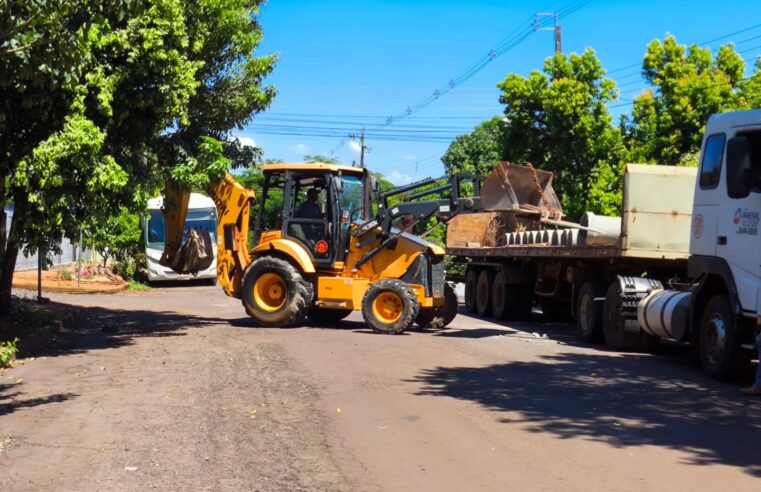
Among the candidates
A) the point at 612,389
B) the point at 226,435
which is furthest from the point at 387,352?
the point at 226,435

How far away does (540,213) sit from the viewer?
17.4 metres

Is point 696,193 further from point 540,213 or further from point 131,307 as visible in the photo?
point 131,307

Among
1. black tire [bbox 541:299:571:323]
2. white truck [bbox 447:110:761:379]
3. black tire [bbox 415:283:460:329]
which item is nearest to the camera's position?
white truck [bbox 447:110:761:379]

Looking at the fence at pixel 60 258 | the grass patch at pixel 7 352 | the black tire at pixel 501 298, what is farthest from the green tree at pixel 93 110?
the fence at pixel 60 258

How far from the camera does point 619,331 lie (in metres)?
13.9

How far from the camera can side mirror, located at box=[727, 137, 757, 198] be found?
1007cm

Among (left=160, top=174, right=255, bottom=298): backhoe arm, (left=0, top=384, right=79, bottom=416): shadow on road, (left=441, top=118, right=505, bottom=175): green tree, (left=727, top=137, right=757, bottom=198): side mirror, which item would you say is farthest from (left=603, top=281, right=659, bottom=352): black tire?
(left=441, top=118, right=505, bottom=175): green tree

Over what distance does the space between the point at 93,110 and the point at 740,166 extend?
808cm

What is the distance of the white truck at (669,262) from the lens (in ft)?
33.7

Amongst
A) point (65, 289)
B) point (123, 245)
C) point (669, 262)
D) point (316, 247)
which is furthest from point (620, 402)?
point (123, 245)

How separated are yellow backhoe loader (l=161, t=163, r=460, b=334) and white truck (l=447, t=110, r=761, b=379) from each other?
98.2 inches

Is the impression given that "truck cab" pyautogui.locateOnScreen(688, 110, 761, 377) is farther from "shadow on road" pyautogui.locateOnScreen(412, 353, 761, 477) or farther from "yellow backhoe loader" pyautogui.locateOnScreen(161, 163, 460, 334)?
"yellow backhoe loader" pyautogui.locateOnScreen(161, 163, 460, 334)

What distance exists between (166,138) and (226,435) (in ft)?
26.1

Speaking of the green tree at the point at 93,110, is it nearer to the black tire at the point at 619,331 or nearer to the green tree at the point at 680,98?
the black tire at the point at 619,331
